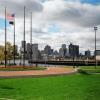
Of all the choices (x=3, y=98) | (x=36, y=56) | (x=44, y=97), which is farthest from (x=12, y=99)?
(x=36, y=56)

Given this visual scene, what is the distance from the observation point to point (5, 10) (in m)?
62.9

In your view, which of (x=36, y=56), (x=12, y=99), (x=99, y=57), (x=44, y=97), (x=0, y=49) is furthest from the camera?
(x=36, y=56)

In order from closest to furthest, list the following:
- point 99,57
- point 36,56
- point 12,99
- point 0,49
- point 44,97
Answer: point 12,99 < point 44,97 < point 0,49 < point 99,57 < point 36,56

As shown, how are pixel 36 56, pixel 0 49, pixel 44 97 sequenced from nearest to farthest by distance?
1. pixel 44 97
2. pixel 0 49
3. pixel 36 56

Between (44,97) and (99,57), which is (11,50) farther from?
(44,97)

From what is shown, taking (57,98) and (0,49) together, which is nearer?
(57,98)

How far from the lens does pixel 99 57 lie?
567 feet

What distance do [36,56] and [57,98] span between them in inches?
7077

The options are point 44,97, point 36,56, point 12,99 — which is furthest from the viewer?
point 36,56

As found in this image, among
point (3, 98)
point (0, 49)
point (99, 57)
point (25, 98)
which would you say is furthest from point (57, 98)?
point (99, 57)

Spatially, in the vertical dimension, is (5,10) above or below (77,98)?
above

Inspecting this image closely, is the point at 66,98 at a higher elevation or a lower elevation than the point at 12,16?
lower

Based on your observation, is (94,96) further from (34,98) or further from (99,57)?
(99,57)

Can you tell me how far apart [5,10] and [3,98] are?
4584 cm
